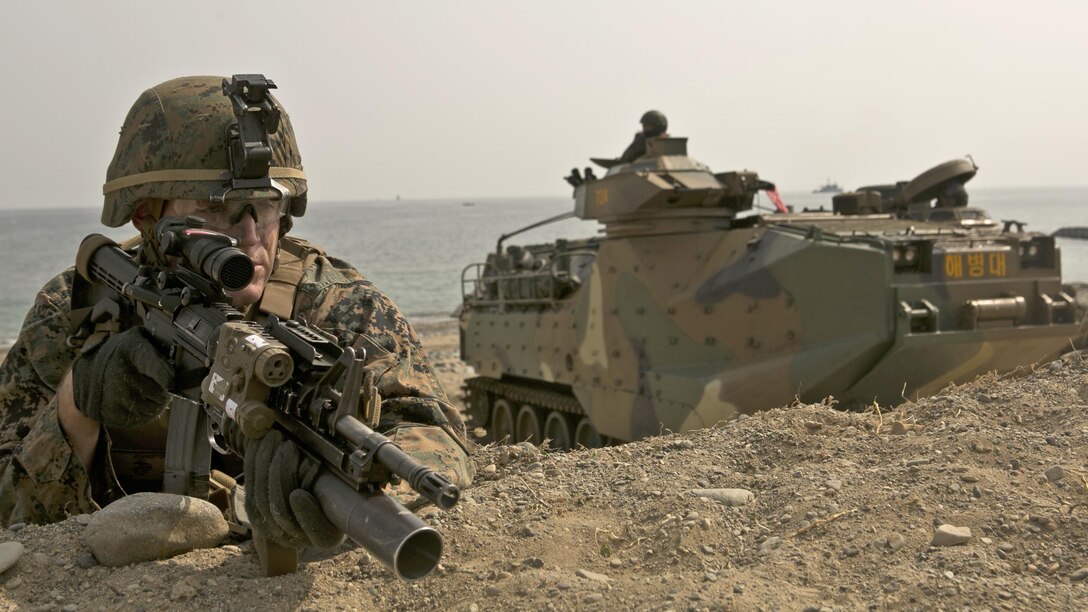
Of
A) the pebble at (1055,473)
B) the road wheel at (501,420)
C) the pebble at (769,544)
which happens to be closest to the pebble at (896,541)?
the pebble at (769,544)

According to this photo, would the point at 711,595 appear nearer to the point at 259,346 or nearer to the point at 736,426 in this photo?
the point at 259,346

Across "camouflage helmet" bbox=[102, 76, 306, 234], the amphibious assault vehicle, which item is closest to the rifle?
"camouflage helmet" bbox=[102, 76, 306, 234]

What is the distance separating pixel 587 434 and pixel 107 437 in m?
7.99

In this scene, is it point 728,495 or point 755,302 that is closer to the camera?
point 728,495

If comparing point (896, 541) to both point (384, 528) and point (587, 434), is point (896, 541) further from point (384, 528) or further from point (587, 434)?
point (587, 434)

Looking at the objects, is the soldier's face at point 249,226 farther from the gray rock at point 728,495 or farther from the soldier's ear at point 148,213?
the gray rock at point 728,495

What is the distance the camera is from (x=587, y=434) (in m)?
11.5

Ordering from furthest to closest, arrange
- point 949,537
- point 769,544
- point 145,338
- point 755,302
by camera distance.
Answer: point 755,302 < point 769,544 < point 949,537 < point 145,338

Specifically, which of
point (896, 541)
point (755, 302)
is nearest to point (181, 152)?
point (896, 541)

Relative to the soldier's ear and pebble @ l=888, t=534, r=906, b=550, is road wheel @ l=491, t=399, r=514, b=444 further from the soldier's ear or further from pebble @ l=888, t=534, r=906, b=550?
pebble @ l=888, t=534, r=906, b=550

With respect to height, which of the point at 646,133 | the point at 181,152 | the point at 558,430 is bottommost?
the point at 558,430

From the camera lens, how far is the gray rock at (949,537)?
3.30 meters

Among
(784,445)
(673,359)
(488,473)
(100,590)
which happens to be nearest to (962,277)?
(673,359)

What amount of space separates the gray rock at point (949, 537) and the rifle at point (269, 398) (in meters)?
1.65
